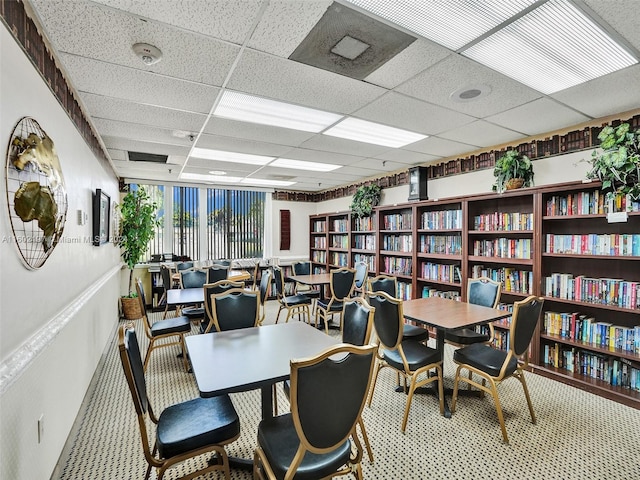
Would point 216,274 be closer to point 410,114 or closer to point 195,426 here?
point 195,426

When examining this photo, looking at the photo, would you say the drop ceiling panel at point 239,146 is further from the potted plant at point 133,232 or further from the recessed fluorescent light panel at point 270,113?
the potted plant at point 133,232

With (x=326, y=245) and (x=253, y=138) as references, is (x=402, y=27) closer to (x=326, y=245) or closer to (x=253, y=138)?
(x=253, y=138)

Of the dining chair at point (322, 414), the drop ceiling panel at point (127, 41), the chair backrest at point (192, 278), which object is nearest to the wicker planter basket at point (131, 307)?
the chair backrest at point (192, 278)

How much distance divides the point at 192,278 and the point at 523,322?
425 centimetres

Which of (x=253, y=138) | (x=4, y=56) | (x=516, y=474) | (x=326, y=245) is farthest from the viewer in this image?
(x=326, y=245)

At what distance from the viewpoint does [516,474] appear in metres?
1.89

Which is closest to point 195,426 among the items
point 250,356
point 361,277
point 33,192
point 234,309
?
point 250,356

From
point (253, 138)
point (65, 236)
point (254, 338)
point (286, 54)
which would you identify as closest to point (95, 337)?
point (65, 236)

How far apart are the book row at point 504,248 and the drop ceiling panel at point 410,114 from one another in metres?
1.52

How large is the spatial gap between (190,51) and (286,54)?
0.60 metres

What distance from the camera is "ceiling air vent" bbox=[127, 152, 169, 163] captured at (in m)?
4.38

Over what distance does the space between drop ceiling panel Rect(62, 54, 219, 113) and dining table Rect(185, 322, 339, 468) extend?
6.30 feet

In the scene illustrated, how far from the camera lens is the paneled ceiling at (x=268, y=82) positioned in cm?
164

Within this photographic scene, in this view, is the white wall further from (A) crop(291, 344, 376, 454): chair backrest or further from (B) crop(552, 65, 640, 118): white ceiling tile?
(B) crop(552, 65, 640, 118): white ceiling tile
